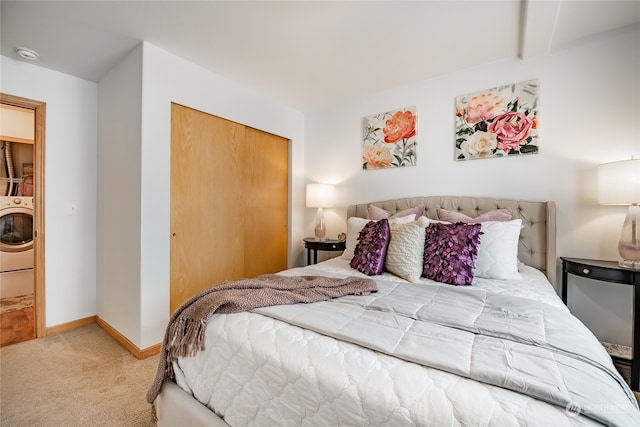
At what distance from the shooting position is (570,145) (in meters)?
2.18

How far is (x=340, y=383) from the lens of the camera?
0.80 m

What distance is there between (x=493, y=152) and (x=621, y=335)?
162 cm

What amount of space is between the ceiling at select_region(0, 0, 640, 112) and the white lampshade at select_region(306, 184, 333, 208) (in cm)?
119

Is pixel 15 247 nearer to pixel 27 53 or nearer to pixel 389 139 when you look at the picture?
pixel 27 53

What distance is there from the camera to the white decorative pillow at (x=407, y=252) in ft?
6.04

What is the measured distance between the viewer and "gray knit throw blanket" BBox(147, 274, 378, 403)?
3.93ft

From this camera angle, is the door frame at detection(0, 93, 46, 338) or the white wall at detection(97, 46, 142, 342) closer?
the white wall at detection(97, 46, 142, 342)

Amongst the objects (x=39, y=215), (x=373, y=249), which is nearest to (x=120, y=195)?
(x=39, y=215)

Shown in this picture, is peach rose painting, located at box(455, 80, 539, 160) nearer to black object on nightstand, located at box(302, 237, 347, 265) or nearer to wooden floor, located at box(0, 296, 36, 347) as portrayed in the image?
black object on nightstand, located at box(302, 237, 347, 265)

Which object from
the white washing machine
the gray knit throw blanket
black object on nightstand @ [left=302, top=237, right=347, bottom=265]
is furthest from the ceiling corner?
the white washing machine

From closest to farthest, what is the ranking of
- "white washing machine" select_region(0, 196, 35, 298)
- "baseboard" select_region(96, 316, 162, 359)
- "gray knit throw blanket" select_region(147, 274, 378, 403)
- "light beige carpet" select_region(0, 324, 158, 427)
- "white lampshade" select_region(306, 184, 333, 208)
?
"gray knit throw blanket" select_region(147, 274, 378, 403) < "light beige carpet" select_region(0, 324, 158, 427) < "baseboard" select_region(96, 316, 162, 359) < "white lampshade" select_region(306, 184, 333, 208) < "white washing machine" select_region(0, 196, 35, 298)

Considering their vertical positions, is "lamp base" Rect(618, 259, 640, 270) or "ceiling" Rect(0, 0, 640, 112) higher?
"ceiling" Rect(0, 0, 640, 112)

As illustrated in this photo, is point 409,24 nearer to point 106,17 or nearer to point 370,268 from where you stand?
point 370,268

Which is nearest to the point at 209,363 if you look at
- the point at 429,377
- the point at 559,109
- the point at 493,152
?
the point at 429,377
